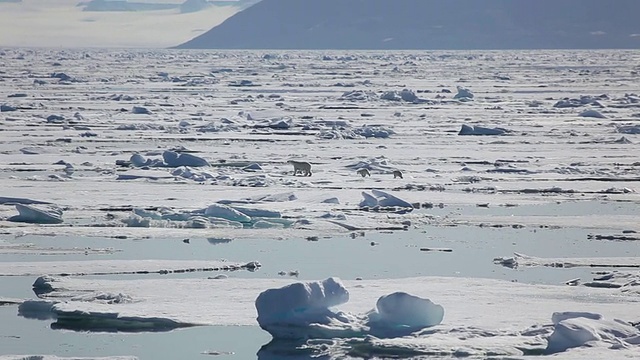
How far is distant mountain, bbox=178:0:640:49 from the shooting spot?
97.2 meters

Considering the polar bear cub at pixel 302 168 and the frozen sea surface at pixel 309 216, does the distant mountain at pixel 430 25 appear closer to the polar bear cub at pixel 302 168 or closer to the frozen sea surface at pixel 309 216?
the frozen sea surface at pixel 309 216

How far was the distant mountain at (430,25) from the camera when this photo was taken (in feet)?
319

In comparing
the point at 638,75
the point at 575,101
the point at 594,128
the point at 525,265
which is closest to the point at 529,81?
the point at 638,75

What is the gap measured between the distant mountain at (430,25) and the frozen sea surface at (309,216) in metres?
78.8

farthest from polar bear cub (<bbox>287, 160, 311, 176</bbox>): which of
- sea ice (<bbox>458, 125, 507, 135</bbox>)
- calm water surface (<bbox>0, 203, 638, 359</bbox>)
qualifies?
sea ice (<bbox>458, 125, 507, 135</bbox>)

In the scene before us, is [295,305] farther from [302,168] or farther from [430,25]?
[430,25]

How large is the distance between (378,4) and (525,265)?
101624mm

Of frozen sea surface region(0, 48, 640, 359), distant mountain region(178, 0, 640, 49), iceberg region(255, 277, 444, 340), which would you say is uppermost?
distant mountain region(178, 0, 640, 49)

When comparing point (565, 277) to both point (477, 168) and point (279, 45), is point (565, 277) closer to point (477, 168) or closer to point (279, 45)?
point (477, 168)

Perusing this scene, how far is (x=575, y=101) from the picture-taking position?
24.6 meters

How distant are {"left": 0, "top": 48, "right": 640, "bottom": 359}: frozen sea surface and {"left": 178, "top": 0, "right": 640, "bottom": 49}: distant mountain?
78848mm

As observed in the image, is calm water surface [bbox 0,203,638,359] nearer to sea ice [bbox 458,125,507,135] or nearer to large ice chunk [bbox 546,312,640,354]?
large ice chunk [bbox 546,312,640,354]

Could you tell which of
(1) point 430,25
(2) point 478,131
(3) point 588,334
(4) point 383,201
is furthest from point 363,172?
(1) point 430,25

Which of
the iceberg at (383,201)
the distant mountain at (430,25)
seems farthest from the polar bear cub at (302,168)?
the distant mountain at (430,25)
